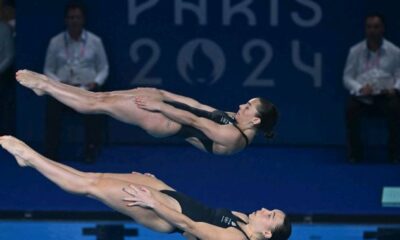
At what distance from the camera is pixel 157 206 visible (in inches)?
390

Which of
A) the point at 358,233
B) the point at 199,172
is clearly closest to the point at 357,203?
the point at 358,233

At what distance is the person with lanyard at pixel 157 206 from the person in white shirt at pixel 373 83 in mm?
3552

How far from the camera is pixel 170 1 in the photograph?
567 inches

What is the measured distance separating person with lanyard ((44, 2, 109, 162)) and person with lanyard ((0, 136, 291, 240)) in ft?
11.0

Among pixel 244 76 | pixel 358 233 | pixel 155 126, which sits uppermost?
pixel 244 76

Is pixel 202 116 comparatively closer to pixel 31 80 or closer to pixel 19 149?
pixel 31 80

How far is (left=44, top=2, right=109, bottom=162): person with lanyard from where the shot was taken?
13672mm

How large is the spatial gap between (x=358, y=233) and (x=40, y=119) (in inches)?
167

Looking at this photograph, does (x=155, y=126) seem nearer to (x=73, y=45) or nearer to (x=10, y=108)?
(x=73, y=45)

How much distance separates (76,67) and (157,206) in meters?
4.20

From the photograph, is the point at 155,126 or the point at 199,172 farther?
the point at 199,172

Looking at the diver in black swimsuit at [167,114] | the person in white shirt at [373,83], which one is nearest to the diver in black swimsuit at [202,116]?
the diver in black swimsuit at [167,114]

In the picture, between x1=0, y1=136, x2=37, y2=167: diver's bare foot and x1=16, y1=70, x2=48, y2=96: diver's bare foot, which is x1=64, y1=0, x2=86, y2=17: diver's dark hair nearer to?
x1=16, y1=70, x2=48, y2=96: diver's bare foot

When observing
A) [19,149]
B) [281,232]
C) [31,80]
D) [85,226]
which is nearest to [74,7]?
[85,226]
